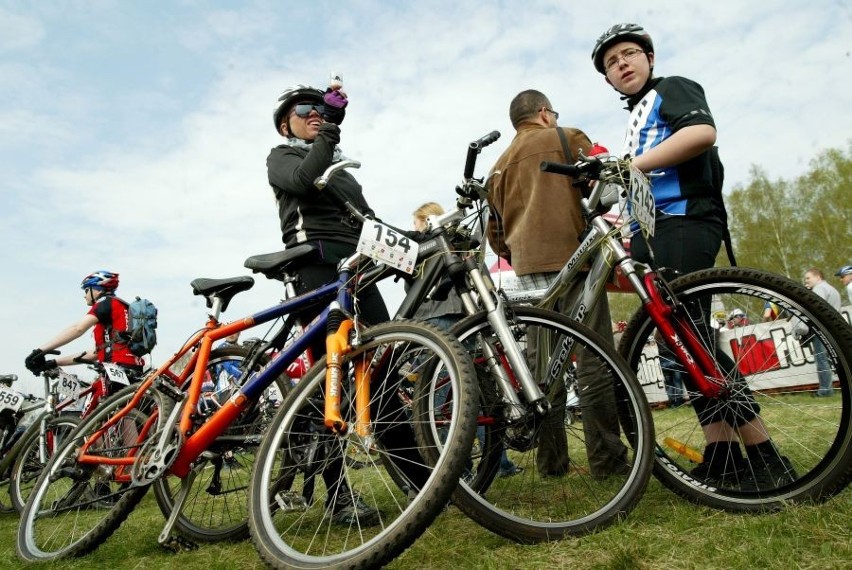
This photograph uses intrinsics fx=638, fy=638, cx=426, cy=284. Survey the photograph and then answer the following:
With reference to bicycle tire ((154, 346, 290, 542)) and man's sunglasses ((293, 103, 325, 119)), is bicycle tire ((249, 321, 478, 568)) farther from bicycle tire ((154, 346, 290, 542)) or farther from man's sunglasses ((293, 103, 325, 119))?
man's sunglasses ((293, 103, 325, 119))

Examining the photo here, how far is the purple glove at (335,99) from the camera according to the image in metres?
3.10

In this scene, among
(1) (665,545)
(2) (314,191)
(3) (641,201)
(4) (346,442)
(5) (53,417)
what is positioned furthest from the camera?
(5) (53,417)

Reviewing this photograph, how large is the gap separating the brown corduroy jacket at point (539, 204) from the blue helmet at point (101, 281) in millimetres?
4128

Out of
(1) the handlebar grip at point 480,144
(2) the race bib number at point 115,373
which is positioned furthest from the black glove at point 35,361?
(1) the handlebar grip at point 480,144

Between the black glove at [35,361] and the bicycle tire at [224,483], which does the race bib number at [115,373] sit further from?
the bicycle tire at [224,483]

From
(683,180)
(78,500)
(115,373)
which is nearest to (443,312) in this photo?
(683,180)

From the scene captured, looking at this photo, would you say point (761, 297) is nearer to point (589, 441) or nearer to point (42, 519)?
point (589, 441)

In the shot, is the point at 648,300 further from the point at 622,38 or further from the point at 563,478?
the point at 622,38

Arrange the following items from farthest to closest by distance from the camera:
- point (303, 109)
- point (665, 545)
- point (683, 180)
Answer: point (303, 109), point (683, 180), point (665, 545)

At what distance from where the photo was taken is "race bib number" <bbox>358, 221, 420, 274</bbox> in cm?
259

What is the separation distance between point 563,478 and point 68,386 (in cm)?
462

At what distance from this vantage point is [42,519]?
11.0 ft

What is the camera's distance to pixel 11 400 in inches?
234

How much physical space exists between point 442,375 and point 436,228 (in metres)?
0.67
